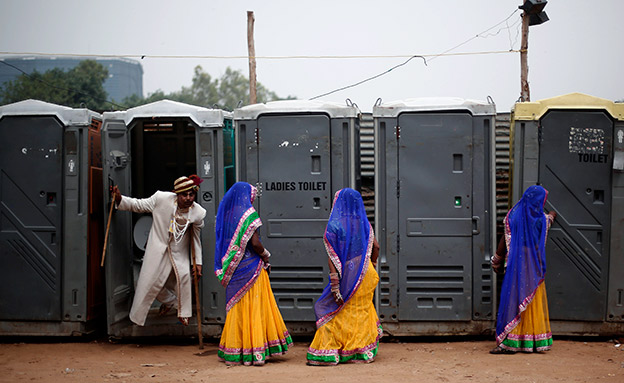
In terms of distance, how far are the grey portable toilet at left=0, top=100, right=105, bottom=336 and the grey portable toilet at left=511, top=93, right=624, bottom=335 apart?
4.20 metres

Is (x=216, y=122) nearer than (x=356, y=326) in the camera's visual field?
No

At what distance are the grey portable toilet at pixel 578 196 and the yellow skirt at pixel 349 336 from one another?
1.98m

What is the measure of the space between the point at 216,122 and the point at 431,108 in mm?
2049

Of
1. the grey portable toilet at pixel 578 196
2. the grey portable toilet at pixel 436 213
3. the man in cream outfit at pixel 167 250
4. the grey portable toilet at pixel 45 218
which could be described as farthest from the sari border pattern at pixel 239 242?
the grey portable toilet at pixel 578 196

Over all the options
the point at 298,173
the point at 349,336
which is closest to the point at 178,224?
the point at 298,173

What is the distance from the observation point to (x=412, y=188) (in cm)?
670

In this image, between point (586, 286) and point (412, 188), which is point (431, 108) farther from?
point (586, 286)

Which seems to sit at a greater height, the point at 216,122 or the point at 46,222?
the point at 216,122

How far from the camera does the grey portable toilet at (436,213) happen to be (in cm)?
665

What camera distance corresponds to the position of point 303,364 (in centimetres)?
578

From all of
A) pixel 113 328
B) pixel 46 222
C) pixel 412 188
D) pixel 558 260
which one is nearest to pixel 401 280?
pixel 412 188

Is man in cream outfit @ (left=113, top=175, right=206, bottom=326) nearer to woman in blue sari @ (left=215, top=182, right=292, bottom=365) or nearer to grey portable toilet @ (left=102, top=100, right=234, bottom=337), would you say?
grey portable toilet @ (left=102, top=100, right=234, bottom=337)

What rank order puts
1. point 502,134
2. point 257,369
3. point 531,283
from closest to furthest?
point 257,369
point 531,283
point 502,134

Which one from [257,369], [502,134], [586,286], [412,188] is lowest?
[257,369]
